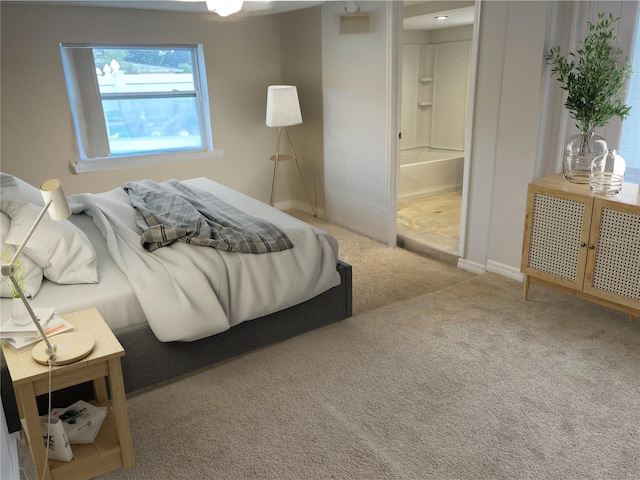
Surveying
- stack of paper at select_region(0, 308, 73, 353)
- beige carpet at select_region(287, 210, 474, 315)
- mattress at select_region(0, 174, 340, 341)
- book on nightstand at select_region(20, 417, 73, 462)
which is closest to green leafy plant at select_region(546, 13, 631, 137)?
beige carpet at select_region(287, 210, 474, 315)

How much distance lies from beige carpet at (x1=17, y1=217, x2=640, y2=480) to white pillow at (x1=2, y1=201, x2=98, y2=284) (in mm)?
657

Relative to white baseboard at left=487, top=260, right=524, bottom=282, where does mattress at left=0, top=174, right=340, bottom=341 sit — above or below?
above

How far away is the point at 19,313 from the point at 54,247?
49 cm

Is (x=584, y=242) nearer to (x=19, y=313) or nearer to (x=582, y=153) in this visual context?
(x=582, y=153)

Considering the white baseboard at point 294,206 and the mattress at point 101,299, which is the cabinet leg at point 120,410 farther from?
the white baseboard at point 294,206

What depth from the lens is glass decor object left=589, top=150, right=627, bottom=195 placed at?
8.97ft

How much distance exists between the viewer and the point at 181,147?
5.09 m

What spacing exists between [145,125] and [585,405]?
430 cm

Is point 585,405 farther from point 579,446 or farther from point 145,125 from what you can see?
point 145,125

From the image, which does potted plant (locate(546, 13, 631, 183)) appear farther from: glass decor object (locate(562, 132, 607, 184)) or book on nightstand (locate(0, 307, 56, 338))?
→ book on nightstand (locate(0, 307, 56, 338))

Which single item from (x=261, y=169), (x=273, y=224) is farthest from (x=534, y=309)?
(x=261, y=169)

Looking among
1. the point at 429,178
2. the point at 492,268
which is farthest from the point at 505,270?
the point at 429,178

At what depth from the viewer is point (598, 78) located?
2.77 meters

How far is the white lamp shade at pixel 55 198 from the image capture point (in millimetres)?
1719
